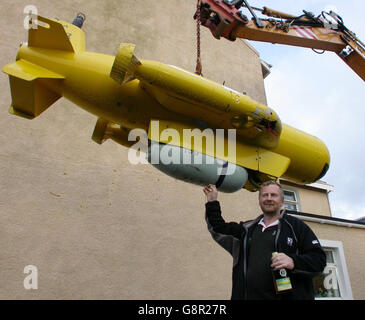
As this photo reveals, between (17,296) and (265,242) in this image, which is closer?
(265,242)

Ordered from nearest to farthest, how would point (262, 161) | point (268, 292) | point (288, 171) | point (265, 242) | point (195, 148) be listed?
point (268, 292)
point (265, 242)
point (195, 148)
point (262, 161)
point (288, 171)

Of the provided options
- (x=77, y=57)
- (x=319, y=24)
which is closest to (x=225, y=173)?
(x=77, y=57)

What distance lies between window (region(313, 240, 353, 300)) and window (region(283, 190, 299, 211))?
253 cm

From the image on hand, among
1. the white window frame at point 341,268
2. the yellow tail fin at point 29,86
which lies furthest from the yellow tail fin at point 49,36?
A: the white window frame at point 341,268

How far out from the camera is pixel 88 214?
15.6ft

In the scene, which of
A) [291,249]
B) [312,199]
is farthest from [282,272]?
[312,199]

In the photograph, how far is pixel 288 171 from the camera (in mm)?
3420

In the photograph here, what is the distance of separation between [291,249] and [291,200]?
8.90m

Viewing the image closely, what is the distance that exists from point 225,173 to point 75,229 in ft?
9.04

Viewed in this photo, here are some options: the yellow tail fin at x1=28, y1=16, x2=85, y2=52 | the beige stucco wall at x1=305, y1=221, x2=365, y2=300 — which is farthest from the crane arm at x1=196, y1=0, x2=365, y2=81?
the beige stucco wall at x1=305, y1=221, x2=365, y2=300

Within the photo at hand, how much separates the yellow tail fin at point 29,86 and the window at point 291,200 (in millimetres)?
8880

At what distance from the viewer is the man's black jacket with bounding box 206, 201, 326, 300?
2.03 meters

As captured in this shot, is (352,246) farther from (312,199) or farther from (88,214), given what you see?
(88,214)

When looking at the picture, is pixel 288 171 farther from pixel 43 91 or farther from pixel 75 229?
pixel 75 229
